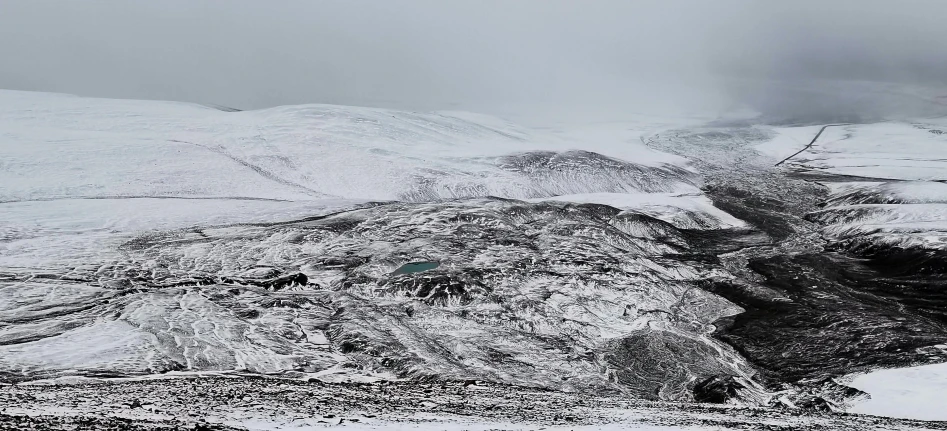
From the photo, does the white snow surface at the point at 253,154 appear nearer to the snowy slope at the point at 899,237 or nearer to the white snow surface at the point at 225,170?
the white snow surface at the point at 225,170

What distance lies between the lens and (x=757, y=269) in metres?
81.8

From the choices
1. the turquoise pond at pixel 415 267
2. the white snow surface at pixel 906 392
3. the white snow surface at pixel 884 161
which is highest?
the white snow surface at pixel 884 161

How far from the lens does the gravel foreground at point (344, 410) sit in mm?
26875

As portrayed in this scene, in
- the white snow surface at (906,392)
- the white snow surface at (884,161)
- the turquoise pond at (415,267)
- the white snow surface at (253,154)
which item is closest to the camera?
the white snow surface at (906,392)

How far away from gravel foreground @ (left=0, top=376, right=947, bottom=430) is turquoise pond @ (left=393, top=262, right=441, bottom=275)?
104 ft

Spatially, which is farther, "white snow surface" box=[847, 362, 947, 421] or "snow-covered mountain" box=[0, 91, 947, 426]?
"snow-covered mountain" box=[0, 91, 947, 426]

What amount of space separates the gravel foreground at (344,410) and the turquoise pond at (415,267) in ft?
104

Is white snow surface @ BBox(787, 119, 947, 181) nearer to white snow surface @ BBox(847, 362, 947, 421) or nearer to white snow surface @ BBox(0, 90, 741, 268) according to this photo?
white snow surface @ BBox(0, 90, 741, 268)

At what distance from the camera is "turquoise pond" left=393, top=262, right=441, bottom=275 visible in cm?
7212

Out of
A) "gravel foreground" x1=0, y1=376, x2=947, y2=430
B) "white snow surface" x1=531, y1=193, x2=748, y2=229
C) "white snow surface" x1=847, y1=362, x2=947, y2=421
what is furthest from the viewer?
"white snow surface" x1=531, y1=193, x2=748, y2=229

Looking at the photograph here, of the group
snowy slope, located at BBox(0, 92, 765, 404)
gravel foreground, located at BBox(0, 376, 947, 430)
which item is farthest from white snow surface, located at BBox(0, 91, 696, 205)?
gravel foreground, located at BBox(0, 376, 947, 430)

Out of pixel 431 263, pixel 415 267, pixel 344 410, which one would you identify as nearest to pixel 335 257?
pixel 415 267

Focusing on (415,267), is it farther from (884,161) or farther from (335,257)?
(884,161)

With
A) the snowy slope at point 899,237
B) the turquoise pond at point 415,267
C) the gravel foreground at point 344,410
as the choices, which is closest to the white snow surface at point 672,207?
the snowy slope at point 899,237
